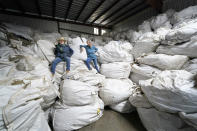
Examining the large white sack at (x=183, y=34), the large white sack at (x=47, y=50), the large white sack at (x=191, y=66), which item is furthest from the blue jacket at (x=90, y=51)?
the large white sack at (x=191, y=66)

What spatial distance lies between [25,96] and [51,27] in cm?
371

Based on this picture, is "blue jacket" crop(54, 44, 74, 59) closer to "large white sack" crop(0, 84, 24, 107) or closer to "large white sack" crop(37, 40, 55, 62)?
"large white sack" crop(37, 40, 55, 62)

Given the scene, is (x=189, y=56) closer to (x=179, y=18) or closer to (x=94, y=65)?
(x=179, y=18)

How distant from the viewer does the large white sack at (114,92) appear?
3.83ft

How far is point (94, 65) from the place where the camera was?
6.02 feet

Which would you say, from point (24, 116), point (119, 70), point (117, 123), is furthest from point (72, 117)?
point (119, 70)

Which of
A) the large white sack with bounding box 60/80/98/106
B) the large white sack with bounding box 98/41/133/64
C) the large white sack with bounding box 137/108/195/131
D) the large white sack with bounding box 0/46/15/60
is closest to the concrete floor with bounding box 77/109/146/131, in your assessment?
the large white sack with bounding box 137/108/195/131

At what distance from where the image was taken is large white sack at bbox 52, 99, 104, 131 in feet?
3.14

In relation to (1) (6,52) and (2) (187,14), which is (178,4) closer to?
(2) (187,14)

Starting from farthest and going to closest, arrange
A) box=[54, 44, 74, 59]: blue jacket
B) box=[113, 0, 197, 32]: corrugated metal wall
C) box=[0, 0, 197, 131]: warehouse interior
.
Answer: box=[113, 0, 197, 32]: corrugated metal wall, box=[54, 44, 74, 59]: blue jacket, box=[0, 0, 197, 131]: warehouse interior

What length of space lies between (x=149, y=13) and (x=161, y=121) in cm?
329

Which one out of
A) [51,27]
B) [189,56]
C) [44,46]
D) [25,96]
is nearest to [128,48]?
[189,56]

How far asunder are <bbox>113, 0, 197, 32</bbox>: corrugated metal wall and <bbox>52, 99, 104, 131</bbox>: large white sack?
3.11 m

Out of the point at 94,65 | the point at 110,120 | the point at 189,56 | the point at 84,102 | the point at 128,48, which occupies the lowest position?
the point at 110,120
